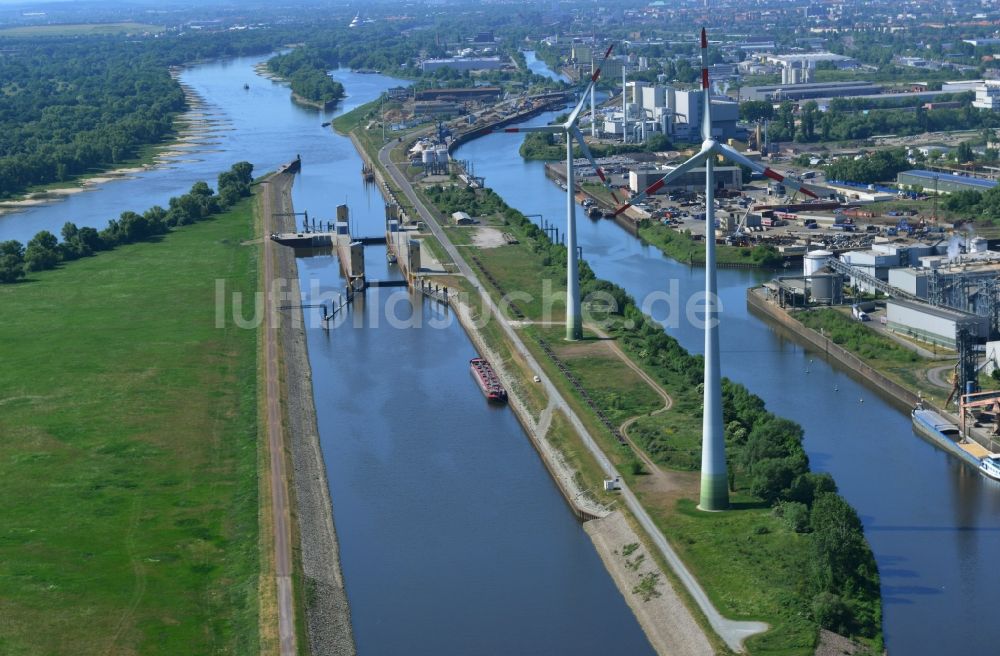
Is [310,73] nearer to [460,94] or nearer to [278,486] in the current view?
[460,94]

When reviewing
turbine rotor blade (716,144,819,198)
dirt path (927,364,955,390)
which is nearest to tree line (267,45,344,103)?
dirt path (927,364,955,390)

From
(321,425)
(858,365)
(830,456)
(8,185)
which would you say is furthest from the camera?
(8,185)

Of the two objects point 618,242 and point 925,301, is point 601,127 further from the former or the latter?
point 925,301

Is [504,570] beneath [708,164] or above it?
beneath

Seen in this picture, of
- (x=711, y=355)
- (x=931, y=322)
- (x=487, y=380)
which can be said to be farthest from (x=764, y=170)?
(x=931, y=322)

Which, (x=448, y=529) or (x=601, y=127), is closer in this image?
(x=448, y=529)

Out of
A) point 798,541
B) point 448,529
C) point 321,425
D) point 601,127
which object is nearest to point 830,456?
point 798,541

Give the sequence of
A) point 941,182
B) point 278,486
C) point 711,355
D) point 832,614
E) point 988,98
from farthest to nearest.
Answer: point 988,98 → point 941,182 → point 278,486 → point 711,355 → point 832,614
